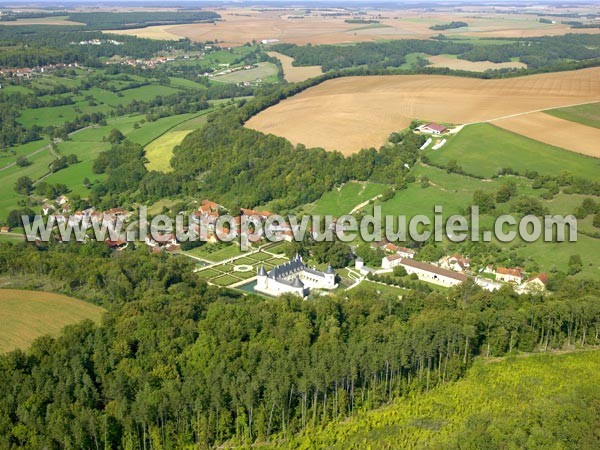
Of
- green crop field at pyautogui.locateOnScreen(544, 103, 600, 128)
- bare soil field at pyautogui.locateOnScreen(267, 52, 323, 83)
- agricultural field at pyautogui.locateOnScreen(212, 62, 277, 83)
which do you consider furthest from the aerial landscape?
agricultural field at pyautogui.locateOnScreen(212, 62, 277, 83)

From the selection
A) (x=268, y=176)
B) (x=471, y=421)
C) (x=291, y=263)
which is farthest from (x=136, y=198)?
(x=471, y=421)

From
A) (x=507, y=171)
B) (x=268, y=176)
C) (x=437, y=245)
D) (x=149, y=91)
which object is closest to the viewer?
(x=437, y=245)

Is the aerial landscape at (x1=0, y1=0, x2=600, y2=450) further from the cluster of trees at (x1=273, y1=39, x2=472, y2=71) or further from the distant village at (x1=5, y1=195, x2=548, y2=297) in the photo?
the cluster of trees at (x1=273, y1=39, x2=472, y2=71)

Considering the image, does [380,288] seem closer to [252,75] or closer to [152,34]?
[252,75]

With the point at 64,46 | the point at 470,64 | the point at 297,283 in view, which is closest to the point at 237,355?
the point at 297,283

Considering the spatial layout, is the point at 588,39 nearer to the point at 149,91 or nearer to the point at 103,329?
the point at 149,91

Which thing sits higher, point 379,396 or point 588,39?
point 588,39

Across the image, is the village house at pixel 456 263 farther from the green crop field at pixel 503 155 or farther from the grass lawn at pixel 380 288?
the green crop field at pixel 503 155

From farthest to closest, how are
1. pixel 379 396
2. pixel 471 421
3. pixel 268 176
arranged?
pixel 268 176, pixel 379 396, pixel 471 421
